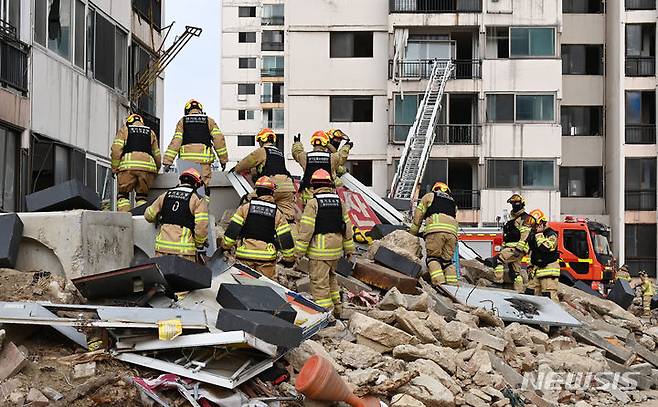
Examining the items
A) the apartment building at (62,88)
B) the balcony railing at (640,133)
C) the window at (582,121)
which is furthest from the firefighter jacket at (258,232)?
the window at (582,121)

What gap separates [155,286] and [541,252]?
8854mm

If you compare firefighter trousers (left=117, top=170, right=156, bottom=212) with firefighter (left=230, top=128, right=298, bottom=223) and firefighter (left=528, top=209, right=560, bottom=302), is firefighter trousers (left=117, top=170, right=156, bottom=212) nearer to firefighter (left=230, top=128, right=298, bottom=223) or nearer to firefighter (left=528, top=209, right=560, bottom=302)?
firefighter (left=230, top=128, right=298, bottom=223)

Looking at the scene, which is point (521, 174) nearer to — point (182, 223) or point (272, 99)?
point (182, 223)

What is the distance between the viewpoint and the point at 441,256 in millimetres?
13789

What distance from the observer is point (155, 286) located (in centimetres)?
856

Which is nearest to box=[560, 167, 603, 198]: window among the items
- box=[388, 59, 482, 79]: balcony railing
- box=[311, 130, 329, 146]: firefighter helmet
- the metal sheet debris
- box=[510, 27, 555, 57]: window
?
box=[510, 27, 555, 57]: window

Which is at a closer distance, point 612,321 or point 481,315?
point 481,315

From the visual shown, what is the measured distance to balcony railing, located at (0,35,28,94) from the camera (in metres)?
14.2

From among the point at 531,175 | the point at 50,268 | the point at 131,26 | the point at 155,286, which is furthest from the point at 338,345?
the point at 531,175

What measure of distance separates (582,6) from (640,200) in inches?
336

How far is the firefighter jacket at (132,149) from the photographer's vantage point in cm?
1260

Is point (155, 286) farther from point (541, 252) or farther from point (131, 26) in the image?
point (131, 26)

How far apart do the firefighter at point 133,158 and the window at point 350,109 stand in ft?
70.6

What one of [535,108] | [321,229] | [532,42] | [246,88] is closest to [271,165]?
[321,229]
